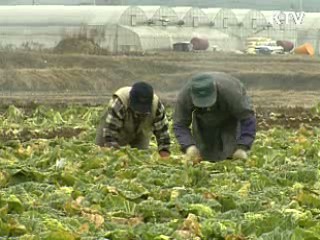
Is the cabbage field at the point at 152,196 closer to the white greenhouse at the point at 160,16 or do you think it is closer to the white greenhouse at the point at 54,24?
the white greenhouse at the point at 54,24

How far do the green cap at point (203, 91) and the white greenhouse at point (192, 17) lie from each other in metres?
50.7

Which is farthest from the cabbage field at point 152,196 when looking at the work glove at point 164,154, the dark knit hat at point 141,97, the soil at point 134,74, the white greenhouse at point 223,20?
the white greenhouse at point 223,20

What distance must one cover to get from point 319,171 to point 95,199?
132 inches

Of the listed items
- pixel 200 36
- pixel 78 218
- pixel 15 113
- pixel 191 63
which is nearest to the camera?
pixel 78 218

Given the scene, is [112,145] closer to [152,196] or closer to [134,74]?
[152,196]

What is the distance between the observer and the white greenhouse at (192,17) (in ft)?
204

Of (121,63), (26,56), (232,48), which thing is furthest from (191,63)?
(232,48)

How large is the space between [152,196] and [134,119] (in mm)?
4200

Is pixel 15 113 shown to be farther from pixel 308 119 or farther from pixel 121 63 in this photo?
pixel 121 63

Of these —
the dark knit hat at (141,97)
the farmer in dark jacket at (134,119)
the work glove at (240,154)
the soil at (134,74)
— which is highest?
the dark knit hat at (141,97)

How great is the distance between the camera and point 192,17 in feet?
204

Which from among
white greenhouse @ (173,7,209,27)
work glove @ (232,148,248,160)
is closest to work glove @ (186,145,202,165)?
work glove @ (232,148,248,160)

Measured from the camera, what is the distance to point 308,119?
26.6 meters

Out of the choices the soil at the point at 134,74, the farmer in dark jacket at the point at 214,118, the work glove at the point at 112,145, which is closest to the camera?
the farmer in dark jacket at the point at 214,118
